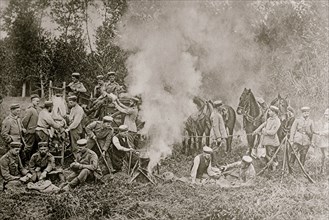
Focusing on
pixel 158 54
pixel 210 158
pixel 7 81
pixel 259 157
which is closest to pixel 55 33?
pixel 7 81

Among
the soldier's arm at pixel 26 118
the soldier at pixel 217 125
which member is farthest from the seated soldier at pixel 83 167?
the soldier at pixel 217 125

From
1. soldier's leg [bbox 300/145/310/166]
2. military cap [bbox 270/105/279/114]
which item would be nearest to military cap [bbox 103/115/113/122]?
military cap [bbox 270/105/279/114]

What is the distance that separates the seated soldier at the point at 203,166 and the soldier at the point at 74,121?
1.71 meters

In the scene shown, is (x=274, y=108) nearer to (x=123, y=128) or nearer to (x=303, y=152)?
(x=303, y=152)

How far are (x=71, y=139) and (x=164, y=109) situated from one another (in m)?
1.60

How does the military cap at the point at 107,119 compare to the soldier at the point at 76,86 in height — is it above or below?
below

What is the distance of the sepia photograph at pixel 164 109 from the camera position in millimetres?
5008

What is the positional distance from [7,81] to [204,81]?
128 inches

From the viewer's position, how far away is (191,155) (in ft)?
20.6

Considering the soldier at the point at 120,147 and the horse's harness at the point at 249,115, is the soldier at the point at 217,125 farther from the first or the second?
the soldier at the point at 120,147

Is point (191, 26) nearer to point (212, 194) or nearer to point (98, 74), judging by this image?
point (98, 74)

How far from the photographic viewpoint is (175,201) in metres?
4.97

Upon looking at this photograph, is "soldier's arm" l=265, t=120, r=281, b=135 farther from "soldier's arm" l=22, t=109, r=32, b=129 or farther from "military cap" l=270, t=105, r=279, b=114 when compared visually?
"soldier's arm" l=22, t=109, r=32, b=129

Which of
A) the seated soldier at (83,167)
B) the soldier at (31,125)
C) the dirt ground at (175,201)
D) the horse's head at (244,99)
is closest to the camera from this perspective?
the dirt ground at (175,201)
